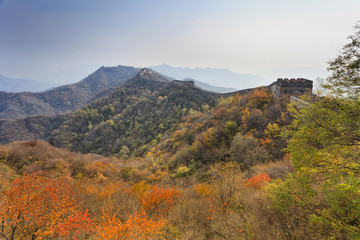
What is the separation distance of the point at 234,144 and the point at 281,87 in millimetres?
12912

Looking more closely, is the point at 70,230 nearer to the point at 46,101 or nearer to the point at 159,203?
the point at 159,203

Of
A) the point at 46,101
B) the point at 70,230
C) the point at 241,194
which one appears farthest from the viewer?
the point at 46,101

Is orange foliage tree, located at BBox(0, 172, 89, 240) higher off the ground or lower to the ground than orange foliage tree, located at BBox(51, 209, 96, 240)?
higher

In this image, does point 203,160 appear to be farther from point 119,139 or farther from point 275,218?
point 119,139

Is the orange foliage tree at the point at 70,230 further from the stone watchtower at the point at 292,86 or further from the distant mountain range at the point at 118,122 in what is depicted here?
the distant mountain range at the point at 118,122

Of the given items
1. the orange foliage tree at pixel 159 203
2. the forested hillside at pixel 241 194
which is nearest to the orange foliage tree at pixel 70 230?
the forested hillside at pixel 241 194

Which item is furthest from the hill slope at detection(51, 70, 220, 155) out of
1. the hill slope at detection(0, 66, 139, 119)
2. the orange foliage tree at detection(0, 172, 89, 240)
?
the hill slope at detection(0, 66, 139, 119)

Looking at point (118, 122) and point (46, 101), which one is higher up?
point (46, 101)

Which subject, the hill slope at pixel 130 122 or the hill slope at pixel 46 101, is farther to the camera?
the hill slope at pixel 46 101

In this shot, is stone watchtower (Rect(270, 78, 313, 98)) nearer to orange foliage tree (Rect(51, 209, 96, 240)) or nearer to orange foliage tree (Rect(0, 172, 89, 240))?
orange foliage tree (Rect(51, 209, 96, 240))

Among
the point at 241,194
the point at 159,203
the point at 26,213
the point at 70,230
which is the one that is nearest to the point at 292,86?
the point at 241,194

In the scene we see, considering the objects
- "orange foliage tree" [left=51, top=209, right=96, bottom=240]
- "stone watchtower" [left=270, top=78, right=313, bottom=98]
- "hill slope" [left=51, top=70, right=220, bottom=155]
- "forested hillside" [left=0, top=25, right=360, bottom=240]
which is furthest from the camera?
"hill slope" [left=51, top=70, right=220, bottom=155]

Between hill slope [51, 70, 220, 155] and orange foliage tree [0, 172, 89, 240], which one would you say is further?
hill slope [51, 70, 220, 155]

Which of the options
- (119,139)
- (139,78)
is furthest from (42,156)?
(139,78)
